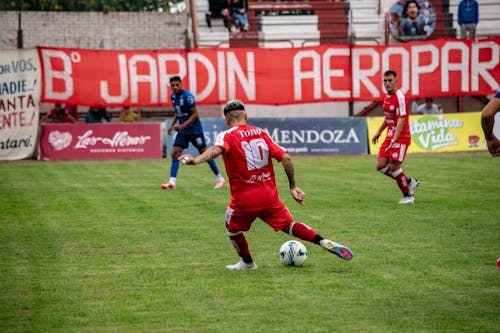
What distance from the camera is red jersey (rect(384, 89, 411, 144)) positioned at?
561 inches

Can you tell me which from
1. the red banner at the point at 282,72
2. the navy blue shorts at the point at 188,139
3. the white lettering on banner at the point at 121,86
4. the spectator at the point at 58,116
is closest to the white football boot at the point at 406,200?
the navy blue shorts at the point at 188,139

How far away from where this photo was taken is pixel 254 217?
27.4 feet

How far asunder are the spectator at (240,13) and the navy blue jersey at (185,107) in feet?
50.1

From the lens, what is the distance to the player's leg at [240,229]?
8336mm

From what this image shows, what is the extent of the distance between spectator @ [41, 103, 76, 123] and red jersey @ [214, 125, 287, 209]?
19261 millimetres

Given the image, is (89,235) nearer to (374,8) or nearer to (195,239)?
(195,239)

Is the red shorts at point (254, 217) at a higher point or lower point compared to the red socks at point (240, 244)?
higher

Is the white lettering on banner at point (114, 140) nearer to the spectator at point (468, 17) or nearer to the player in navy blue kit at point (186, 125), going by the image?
the player in navy blue kit at point (186, 125)

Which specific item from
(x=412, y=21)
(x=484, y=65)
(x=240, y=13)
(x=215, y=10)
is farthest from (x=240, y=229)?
(x=215, y=10)

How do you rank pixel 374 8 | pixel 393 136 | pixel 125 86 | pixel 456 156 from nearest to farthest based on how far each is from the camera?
1. pixel 393 136
2. pixel 456 156
3. pixel 125 86
4. pixel 374 8

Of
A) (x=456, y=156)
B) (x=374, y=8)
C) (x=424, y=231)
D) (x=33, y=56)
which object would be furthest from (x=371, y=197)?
(x=374, y=8)

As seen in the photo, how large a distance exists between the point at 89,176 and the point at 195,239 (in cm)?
968

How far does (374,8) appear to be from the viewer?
107 feet

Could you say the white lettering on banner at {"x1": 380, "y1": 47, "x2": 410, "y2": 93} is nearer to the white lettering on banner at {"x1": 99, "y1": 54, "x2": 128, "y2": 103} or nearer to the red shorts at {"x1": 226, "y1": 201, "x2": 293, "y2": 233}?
the white lettering on banner at {"x1": 99, "y1": 54, "x2": 128, "y2": 103}
